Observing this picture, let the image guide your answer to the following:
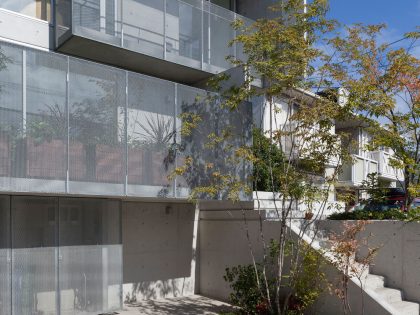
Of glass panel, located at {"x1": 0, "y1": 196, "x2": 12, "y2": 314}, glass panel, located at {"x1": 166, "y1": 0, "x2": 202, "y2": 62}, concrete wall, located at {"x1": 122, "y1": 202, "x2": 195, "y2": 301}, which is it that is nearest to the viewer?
glass panel, located at {"x1": 0, "y1": 196, "x2": 12, "y2": 314}

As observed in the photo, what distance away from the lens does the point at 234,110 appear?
10.9 m

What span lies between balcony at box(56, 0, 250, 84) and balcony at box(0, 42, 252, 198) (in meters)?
2.20

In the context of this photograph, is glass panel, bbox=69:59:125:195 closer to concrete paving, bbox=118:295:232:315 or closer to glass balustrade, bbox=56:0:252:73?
glass balustrade, bbox=56:0:252:73

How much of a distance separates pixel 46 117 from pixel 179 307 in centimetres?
570

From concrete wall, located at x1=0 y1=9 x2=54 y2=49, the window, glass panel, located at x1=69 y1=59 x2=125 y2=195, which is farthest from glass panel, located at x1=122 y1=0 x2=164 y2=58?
the window

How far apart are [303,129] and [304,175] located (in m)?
0.92

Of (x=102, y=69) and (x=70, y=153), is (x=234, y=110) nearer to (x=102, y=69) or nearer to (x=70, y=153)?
(x=102, y=69)

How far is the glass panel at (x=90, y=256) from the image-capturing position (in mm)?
9328

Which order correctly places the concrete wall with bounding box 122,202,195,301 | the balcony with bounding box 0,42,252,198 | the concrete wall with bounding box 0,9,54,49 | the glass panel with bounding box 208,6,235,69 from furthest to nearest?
the glass panel with bounding box 208,6,235,69
the concrete wall with bounding box 122,202,195,301
the concrete wall with bounding box 0,9,54,49
the balcony with bounding box 0,42,252,198

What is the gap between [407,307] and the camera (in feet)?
31.6

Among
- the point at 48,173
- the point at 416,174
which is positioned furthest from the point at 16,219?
the point at 416,174

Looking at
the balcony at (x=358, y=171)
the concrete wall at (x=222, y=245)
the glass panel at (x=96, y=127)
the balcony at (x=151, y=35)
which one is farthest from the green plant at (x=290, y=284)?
the balcony at (x=358, y=171)

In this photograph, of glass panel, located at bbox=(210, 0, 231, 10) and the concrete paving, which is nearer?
the concrete paving

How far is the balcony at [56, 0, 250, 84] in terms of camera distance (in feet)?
35.1
